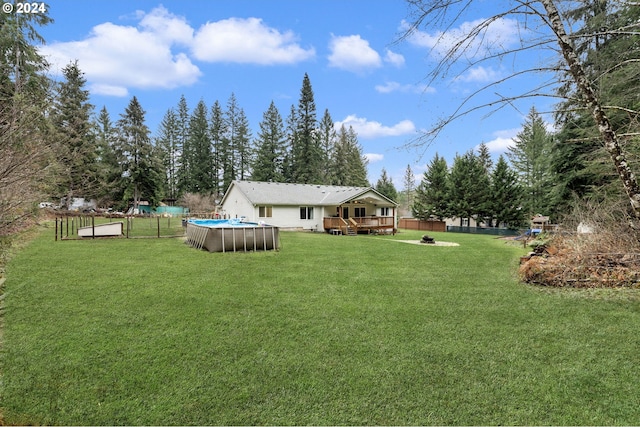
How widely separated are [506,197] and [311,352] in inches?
1271

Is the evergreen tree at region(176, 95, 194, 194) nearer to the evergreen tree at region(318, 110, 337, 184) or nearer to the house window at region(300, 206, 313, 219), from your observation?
the evergreen tree at region(318, 110, 337, 184)

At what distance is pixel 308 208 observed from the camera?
23.6m

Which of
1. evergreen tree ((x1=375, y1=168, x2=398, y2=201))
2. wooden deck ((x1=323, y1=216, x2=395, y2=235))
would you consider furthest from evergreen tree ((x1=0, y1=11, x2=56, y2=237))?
evergreen tree ((x1=375, y1=168, x2=398, y2=201))

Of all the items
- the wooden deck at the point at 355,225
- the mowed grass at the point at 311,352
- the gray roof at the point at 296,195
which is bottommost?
Answer: the mowed grass at the point at 311,352

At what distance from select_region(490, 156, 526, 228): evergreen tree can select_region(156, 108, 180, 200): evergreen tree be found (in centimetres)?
4099

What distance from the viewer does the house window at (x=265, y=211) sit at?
22008mm

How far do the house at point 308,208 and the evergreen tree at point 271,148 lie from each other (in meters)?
16.9

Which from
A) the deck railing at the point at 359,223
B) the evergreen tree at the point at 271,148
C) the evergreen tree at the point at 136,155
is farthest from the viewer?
the evergreen tree at the point at 271,148

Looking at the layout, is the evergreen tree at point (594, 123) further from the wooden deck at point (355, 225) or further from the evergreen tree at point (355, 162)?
the evergreen tree at point (355, 162)

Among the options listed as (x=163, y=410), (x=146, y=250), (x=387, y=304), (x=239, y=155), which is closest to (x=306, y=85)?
(x=239, y=155)

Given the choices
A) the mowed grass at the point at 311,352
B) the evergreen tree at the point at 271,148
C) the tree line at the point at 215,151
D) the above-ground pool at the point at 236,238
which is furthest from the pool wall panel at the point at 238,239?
the evergreen tree at the point at 271,148

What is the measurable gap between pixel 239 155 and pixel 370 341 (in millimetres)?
44833

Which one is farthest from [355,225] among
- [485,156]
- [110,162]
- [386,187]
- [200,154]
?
[200,154]

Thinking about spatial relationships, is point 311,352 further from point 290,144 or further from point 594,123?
point 290,144
